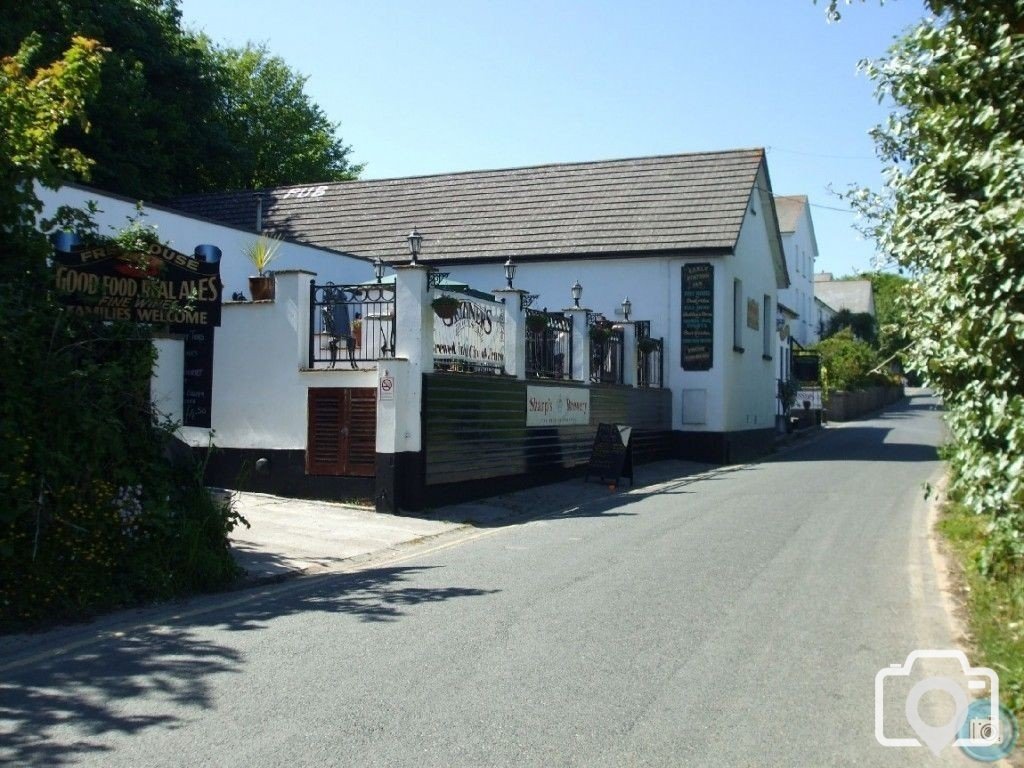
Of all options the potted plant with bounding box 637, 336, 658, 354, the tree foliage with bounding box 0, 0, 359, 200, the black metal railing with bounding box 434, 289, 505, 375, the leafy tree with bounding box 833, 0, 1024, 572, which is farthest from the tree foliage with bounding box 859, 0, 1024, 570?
the tree foliage with bounding box 0, 0, 359, 200

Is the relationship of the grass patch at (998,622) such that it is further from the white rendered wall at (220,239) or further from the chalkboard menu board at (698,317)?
the chalkboard menu board at (698,317)

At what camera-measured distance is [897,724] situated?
19.0ft

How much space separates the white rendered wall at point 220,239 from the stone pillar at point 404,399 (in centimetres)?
488

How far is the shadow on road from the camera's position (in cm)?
557

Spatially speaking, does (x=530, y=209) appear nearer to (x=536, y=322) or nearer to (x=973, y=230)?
(x=536, y=322)

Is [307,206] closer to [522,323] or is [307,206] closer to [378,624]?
[522,323]

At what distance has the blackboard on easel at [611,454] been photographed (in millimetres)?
19562

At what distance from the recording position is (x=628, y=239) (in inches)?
1100

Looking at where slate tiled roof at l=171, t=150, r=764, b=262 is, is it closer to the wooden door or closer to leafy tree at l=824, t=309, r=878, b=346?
the wooden door

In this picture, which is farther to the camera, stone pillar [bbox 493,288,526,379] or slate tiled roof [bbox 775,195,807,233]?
slate tiled roof [bbox 775,195,807,233]

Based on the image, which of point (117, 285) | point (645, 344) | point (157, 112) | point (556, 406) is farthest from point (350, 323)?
point (157, 112)

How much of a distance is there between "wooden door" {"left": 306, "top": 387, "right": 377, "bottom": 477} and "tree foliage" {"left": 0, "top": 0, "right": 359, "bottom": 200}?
11044 mm

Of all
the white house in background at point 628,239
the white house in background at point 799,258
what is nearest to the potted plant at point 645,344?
the white house in background at point 628,239

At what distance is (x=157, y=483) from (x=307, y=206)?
2481 centimetres
